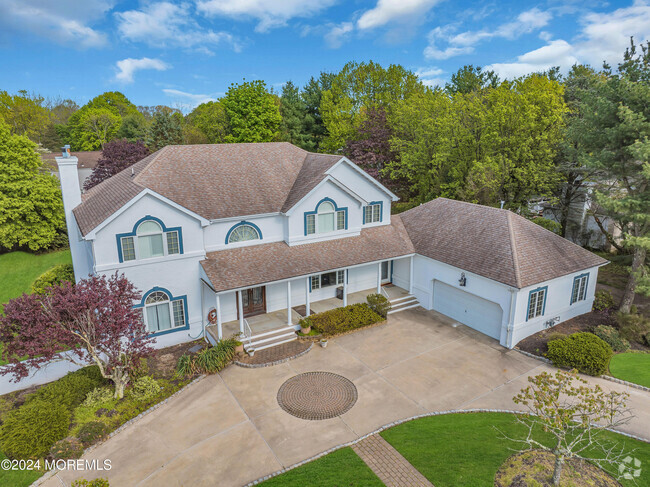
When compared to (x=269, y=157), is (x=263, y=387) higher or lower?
lower

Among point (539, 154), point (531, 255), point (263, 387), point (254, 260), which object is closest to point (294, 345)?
point (263, 387)

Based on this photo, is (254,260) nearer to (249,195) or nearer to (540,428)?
(249,195)

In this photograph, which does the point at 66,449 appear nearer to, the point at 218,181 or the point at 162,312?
the point at 162,312

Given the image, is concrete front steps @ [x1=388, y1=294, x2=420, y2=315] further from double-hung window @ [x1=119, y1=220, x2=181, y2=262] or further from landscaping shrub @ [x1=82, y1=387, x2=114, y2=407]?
landscaping shrub @ [x1=82, y1=387, x2=114, y2=407]

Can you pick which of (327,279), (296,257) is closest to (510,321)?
(327,279)

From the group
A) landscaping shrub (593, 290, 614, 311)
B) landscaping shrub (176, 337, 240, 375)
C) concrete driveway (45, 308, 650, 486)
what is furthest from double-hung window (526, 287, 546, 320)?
landscaping shrub (176, 337, 240, 375)
